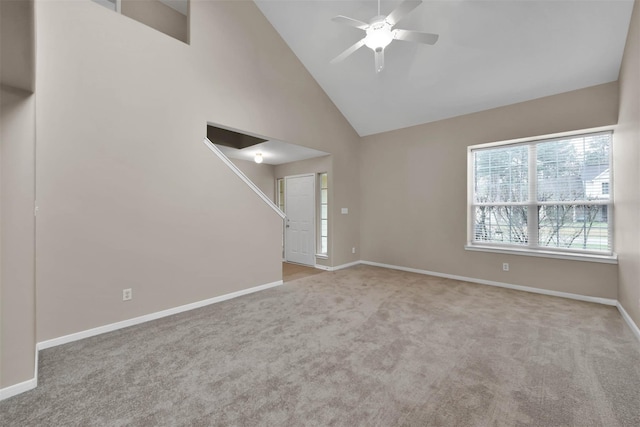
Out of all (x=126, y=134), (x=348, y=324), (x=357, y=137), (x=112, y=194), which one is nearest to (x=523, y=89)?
(x=357, y=137)

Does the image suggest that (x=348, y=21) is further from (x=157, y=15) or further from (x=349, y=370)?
(x=157, y=15)

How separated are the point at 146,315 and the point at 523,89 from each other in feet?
18.8

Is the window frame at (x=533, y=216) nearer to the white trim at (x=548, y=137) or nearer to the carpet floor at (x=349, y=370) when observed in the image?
the white trim at (x=548, y=137)

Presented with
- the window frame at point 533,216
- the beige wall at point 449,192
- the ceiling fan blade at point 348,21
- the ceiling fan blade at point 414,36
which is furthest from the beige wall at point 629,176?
the ceiling fan blade at point 348,21

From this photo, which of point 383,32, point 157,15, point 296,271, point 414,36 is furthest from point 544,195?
point 157,15

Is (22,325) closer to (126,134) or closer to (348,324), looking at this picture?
(126,134)

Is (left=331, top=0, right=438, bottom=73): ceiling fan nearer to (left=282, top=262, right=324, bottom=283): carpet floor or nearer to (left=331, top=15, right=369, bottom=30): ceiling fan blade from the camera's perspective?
(left=331, top=15, right=369, bottom=30): ceiling fan blade

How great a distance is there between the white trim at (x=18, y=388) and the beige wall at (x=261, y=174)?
4.79 metres

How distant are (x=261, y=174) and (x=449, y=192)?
4.23 meters

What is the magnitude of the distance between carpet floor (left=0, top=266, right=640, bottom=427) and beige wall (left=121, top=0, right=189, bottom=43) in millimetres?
3902

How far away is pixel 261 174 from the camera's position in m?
6.35

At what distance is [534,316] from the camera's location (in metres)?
2.93

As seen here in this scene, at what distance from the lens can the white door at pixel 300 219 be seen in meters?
5.66

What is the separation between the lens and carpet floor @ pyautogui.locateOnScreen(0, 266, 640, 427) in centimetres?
149
